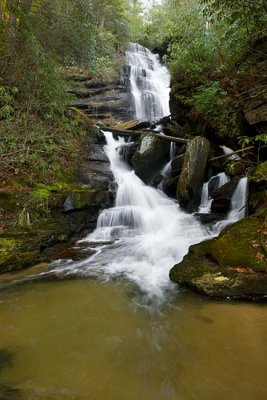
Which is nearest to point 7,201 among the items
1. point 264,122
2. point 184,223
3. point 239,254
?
point 184,223

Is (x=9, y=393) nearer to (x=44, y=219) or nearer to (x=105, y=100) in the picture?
(x=44, y=219)

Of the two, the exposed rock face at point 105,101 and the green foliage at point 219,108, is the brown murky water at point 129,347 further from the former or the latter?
the exposed rock face at point 105,101

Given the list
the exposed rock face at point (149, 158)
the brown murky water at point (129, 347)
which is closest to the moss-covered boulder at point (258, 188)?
the brown murky water at point (129, 347)

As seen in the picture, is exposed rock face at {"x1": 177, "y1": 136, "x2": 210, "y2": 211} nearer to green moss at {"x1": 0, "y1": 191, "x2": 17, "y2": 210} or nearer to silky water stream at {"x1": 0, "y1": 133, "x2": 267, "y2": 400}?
silky water stream at {"x1": 0, "y1": 133, "x2": 267, "y2": 400}

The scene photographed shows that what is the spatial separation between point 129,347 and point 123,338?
186 millimetres

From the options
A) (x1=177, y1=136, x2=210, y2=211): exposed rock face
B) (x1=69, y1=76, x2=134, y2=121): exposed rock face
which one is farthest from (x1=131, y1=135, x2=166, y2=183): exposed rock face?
(x1=69, y1=76, x2=134, y2=121): exposed rock face

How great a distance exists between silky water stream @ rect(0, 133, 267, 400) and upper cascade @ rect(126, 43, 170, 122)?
10.9 metres

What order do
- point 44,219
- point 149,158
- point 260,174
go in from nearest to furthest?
point 260,174, point 44,219, point 149,158

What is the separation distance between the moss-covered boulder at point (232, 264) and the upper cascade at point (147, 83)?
33.3 feet

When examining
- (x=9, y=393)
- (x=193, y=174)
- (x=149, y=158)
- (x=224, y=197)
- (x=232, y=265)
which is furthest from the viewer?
(x=149, y=158)

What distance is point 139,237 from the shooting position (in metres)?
7.65

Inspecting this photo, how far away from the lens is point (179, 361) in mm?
2955

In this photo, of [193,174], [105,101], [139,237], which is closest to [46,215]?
[139,237]

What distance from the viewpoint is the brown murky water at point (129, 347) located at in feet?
8.45
